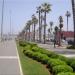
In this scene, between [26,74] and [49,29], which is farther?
[49,29]

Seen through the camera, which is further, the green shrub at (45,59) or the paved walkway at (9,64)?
the green shrub at (45,59)

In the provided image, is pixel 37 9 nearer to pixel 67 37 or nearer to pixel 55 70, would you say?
pixel 67 37

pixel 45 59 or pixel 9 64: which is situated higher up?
pixel 45 59

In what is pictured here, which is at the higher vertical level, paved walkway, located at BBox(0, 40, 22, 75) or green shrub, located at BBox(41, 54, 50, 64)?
green shrub, located at BBox(41, 54, 50, 64)

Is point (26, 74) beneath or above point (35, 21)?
beneath

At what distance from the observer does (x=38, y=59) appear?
2434 centimetres

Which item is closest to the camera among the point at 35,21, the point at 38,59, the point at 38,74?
the point at 38,74

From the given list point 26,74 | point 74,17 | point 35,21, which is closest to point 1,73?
point 26,74

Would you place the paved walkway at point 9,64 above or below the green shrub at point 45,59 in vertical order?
below

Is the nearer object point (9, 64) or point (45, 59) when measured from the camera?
point (45, 59)

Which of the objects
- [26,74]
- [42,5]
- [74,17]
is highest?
[42,5]

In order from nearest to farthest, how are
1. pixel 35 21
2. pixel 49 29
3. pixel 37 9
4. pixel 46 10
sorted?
1. pixel 46 10
2. pixel 37 9
3. pixel 35 21
4. pixel 49 29

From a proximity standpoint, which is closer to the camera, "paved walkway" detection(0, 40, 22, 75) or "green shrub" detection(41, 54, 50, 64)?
"paved walkway" detection(0, 40, 22, 75)

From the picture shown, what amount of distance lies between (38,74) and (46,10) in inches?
3436
